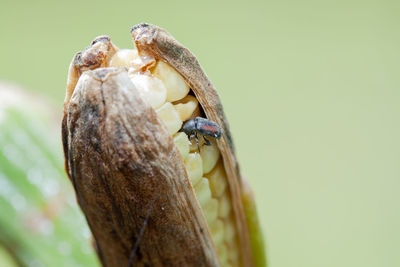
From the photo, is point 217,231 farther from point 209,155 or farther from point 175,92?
point 175,92

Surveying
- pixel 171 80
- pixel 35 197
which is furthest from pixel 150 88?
pixel 35 197

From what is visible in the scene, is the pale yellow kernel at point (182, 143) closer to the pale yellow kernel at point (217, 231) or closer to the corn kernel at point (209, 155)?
the corn kernel at point (209, 155)

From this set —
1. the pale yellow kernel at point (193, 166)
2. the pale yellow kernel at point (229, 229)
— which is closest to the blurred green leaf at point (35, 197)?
the pale yellow kernel at point (229, 229)

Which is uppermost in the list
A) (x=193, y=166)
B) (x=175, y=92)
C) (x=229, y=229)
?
(x=175, y=92)

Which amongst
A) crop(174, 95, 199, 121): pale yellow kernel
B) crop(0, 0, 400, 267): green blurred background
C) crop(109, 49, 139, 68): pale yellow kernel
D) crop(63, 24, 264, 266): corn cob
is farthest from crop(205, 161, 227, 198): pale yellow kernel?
crop(0, 0, 400, 267): green blurred background

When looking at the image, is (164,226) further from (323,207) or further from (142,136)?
(323,207)

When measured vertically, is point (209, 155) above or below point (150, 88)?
below

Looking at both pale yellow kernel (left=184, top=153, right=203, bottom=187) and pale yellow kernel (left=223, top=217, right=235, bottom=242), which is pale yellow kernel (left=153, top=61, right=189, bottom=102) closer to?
pale yellow kernel (left=184, top=153, right=203, bottom=187)
